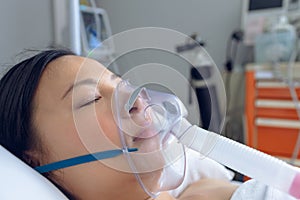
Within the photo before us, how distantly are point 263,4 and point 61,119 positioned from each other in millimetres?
1745

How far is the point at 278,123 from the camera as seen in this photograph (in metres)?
1.59

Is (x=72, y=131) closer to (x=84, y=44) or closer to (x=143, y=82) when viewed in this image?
(x=143, y=82)

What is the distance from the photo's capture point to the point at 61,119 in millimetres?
656

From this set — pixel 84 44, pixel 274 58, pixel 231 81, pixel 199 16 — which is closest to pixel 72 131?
pixel 84 44

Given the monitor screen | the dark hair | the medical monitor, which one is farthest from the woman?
the monitor screen

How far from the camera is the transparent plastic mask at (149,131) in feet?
1.99

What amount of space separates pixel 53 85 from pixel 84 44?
108cm

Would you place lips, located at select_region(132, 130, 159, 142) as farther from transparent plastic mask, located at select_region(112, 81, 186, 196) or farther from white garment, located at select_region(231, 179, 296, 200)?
white garment, located at select_region(231, 179, 296, 200)

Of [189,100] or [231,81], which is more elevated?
[189,100]

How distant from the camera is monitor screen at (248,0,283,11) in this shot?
1.96 m

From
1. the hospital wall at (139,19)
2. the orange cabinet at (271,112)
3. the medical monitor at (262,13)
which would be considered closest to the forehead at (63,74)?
the hospital wall at (139,19)

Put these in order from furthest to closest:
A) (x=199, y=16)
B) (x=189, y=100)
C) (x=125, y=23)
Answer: (x=125, y=23) < (x=199, y=16) < (x=189, y=100)

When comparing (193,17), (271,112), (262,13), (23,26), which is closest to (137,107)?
(23,26)

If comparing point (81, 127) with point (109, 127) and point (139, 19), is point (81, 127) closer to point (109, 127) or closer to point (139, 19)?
point (109, 127)
